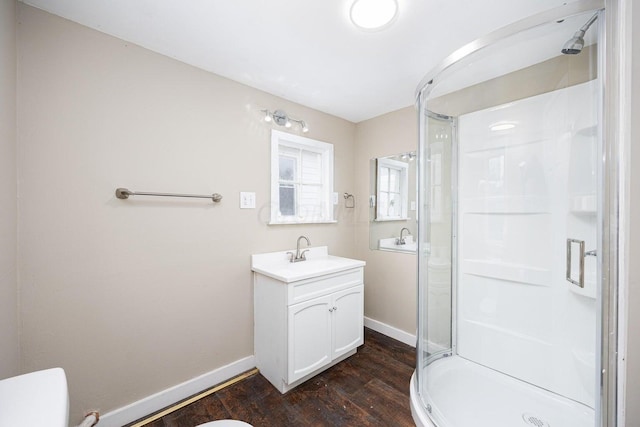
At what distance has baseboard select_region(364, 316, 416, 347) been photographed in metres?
2.32

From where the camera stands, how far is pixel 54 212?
1257 millimetres

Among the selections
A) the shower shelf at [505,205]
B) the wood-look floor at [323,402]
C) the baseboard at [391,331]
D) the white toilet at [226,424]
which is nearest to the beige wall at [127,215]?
the wood-look floor at [323,402]

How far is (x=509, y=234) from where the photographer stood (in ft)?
5.52

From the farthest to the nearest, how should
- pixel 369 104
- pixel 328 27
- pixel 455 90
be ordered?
pixel 369 104 → pixel 455 90 → pixel 328 27

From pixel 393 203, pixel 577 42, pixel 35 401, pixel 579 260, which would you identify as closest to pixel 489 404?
pixel 579 260

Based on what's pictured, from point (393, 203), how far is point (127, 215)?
2144 millimetres

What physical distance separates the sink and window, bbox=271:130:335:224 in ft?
0.99

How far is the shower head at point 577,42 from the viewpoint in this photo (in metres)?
0.87

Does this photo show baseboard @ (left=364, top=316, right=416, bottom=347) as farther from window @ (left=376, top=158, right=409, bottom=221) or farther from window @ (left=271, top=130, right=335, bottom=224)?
window @ (left=271, top=130, right=335, bottom=224)

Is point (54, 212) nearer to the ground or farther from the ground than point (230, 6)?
nearer to the ground

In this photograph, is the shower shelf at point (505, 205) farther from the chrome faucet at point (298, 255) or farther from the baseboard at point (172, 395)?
the baseboard at point (172, 395)

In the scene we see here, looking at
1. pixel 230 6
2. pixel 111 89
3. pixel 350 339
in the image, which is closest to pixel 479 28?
pixel 230 6

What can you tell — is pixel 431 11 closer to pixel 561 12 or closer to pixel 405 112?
pixel 561 12

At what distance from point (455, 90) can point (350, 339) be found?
2.02m
